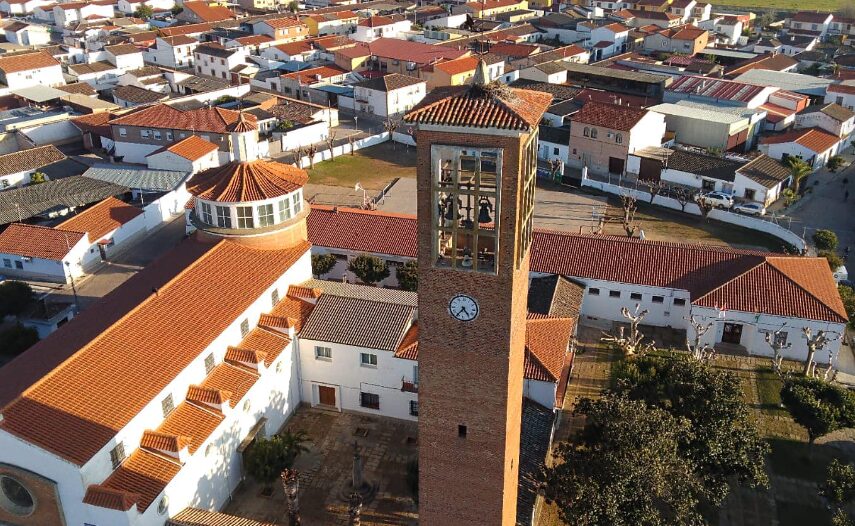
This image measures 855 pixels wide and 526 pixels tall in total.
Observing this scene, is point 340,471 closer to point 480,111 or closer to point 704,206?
point 480,111

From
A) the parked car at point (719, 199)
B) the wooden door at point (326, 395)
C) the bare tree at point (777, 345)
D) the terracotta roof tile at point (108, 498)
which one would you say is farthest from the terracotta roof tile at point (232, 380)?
the parked car at point (719, 199)

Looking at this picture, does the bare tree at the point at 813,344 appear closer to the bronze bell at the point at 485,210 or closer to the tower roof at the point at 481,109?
the bronze bell at the point at 485,210

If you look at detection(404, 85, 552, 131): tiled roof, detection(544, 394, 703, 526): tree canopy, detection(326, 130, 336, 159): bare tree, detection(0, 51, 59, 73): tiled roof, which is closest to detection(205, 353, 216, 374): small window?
detection(544, 394, 703, 526): tree canopy

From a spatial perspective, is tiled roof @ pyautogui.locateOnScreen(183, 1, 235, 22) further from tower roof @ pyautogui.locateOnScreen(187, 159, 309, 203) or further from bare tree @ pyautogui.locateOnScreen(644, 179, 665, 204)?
tower roof @ pyautogui.locateOnScreen(187, 159, 309, 203)

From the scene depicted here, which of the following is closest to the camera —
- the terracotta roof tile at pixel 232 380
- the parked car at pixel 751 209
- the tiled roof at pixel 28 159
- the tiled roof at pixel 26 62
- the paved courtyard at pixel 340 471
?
the paved courtyard at pixel 340 471

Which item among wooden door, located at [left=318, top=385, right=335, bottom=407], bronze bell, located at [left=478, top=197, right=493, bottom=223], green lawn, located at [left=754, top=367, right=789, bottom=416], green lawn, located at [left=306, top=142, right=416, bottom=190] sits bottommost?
green lawn, located at [left=754, top=367, right=789, bottom=416]
